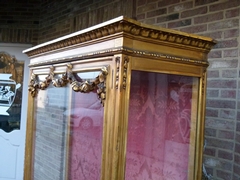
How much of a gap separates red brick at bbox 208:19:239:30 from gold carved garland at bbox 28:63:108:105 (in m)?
1.01

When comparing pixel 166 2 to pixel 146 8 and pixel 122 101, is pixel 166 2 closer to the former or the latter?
pixel 146 8

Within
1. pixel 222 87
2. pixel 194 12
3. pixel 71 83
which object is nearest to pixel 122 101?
pixel 71 83

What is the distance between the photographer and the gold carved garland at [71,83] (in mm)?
1193

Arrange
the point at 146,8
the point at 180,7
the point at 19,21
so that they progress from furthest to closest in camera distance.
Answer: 1. the point at 19,21
2. the point at 146,8
3. the point at 180,7

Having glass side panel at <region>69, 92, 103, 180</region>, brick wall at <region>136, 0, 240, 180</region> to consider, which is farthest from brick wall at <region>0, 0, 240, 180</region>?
glass side panel at <region>69, 92, 103, 180</region>

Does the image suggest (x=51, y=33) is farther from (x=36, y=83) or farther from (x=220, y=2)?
(x=220, y=2)

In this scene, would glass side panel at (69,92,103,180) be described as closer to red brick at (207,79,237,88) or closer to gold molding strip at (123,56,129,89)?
gold molding strip at (123,56,129,89)

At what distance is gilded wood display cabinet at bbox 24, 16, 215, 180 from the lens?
3.70 ft

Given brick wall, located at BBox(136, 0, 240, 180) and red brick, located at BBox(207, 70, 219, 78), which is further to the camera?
red brick, located at BBox(207, 70, 219, 78)

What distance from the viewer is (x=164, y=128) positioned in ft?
4.89

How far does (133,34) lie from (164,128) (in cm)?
59

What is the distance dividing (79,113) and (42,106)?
0.45 m

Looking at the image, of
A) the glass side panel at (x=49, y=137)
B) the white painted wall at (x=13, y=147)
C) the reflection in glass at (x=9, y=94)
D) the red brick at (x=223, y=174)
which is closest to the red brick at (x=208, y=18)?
the red brick at (x=223, y=174)

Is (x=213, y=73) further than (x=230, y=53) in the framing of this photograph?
Yes
